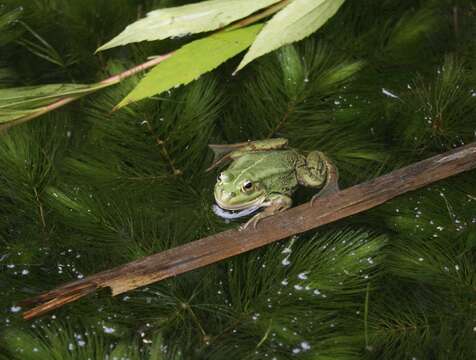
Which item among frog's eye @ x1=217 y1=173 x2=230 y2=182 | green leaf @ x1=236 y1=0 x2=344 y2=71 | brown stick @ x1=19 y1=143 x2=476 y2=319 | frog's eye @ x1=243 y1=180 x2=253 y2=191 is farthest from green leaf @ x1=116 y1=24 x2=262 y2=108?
brown stick @ x1=19 y1=143 x2=476 y2=319

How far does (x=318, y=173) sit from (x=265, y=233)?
51cm

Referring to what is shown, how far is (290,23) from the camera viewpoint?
3.33 meters

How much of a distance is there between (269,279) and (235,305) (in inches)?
8.4

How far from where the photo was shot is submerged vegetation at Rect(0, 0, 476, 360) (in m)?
3.23

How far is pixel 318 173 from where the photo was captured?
3.67 metres

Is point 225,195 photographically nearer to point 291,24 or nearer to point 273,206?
point 273,206

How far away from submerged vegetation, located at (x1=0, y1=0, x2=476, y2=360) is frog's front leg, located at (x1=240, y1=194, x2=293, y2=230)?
15cm

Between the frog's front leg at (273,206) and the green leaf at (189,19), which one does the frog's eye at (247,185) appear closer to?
the frog's front leg at (273,206)

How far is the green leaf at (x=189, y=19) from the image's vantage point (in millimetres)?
3318

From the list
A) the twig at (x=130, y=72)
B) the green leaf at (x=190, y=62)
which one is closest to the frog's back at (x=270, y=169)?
the green leaf at (x=190, y=62)

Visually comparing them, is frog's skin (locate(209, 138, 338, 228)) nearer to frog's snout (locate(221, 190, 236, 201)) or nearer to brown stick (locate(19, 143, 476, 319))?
frog's snout (locate(221, 190, 236, 201))

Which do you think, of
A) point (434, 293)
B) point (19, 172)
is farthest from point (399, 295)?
point (19, 172)

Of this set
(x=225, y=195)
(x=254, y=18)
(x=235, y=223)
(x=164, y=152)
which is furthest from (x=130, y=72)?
(x=235, y=223)

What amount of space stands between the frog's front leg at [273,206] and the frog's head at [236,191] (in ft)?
0.24
